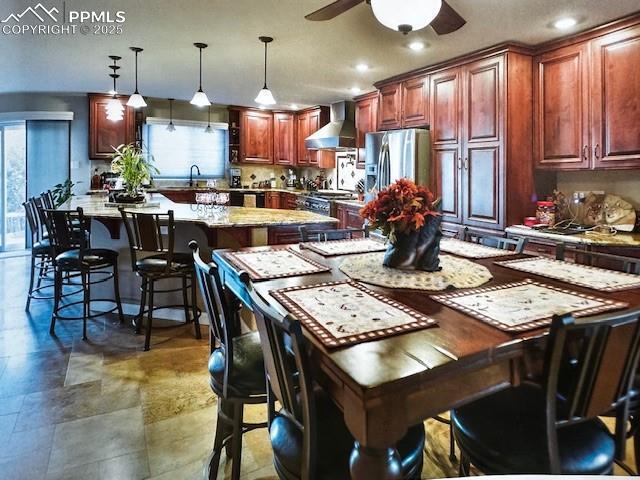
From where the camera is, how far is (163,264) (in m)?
3.05

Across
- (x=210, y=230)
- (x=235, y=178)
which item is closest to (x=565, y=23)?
(x=210, y=230)

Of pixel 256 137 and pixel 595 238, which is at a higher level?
pixel 256 137

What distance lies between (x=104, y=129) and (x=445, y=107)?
16.5ft

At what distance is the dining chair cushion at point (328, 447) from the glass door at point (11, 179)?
6.98 metres

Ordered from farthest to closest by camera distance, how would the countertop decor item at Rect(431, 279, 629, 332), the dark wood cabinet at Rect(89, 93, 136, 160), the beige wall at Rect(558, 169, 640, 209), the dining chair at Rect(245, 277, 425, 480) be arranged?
1. the dark wood cabinet at Rect(89, 93, 136, 160)
2. the beige wall at Rect(558, 169, 640, 209)
3. the countertop decor item at Rect(431, 279, 629, 332)
4. the dining chair at Rect(245, 277, 425, 480)

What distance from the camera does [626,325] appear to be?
1097 mm

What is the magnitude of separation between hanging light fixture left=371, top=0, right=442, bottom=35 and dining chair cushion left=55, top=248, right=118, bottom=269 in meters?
2.67

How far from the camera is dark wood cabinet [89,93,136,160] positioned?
6.35m

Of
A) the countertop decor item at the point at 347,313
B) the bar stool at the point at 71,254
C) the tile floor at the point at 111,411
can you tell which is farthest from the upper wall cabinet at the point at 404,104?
the countertop decor item at the point at 347,313

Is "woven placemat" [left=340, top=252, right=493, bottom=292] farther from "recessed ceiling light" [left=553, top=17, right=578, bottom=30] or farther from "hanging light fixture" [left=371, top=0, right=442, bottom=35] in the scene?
"recessed ceiling light" [left=553, top=17, right=578, bottom=30]

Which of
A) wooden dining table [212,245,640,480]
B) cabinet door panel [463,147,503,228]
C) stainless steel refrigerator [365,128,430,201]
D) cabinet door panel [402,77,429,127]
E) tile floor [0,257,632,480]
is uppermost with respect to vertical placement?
cabinet door panel [402,77,429,127]

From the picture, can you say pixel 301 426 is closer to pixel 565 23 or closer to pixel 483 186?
pixel 483 186

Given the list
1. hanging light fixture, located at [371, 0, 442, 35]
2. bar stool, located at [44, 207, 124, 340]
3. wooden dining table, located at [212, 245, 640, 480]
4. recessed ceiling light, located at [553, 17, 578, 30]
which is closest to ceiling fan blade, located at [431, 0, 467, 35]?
hanging light fixture, located at [371, 0, 442, 35]

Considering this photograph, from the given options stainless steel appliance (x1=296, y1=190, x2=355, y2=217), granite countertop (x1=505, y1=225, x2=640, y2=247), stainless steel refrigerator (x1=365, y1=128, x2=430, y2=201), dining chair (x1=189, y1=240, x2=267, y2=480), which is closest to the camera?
dining chair (x1=189, y1=240, x2=267, y2=480)
